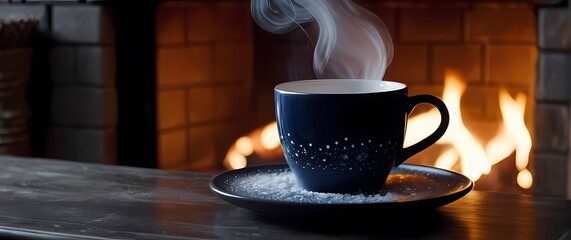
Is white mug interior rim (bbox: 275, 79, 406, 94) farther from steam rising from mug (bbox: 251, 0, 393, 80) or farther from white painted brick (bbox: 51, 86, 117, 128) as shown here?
white painted brick (bbox: 51, 86, 117, 128)

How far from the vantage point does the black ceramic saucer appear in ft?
1.92

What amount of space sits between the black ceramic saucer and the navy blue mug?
0.04 feet

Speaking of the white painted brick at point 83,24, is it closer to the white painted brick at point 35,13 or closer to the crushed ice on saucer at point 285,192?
the white painted brick at point 35,13

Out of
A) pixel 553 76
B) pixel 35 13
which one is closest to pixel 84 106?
pixel 35 13

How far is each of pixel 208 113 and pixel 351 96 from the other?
3.89 feet

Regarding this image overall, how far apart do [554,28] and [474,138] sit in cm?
38

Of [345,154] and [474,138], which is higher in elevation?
[345,154]

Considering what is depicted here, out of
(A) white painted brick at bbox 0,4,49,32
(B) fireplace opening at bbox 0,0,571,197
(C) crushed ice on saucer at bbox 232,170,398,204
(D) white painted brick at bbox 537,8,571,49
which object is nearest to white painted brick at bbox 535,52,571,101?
(D) white painted brick at bbox 537,8,571,49

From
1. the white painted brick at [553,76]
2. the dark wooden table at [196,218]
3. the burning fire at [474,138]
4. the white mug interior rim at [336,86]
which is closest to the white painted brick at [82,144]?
the burning fire at [474,138]

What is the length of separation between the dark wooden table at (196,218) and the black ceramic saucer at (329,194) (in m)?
0.01

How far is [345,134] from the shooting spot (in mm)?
617

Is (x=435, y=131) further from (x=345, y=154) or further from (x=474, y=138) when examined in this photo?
(x=474, y=138)

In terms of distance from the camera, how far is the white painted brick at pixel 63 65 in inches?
65.2

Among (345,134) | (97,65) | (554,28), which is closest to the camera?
(345,134)
